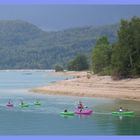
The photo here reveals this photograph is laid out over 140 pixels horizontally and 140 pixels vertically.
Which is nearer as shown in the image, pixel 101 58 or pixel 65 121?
pixel 65 121

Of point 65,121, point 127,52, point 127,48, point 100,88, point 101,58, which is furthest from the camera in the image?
point 101,58

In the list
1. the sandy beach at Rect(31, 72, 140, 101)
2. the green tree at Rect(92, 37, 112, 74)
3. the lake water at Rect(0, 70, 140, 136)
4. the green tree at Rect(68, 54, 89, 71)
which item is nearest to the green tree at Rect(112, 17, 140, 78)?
the sandy beach at Rect(31, 72, 140, 101)

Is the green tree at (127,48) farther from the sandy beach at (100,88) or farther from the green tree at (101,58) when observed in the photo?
the green tree at (101,58)

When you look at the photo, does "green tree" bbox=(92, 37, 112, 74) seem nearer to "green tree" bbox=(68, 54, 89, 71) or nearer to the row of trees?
the row of trees

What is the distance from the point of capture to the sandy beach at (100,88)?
67025 millimetres

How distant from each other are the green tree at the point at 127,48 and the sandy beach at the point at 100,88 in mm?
2387

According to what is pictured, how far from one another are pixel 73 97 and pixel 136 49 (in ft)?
42.8

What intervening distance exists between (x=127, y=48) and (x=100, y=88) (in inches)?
355

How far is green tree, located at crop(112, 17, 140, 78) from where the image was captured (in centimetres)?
7788

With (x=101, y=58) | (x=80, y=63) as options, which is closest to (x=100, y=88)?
(x=101, y=58)

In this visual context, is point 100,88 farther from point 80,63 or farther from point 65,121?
point 80,63

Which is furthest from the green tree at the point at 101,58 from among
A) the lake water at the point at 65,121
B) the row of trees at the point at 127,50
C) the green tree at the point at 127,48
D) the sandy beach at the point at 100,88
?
the lake water at the point at 65,121

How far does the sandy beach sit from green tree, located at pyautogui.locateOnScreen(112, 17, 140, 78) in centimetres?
239

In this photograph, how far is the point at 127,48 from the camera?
7869 centimetres
